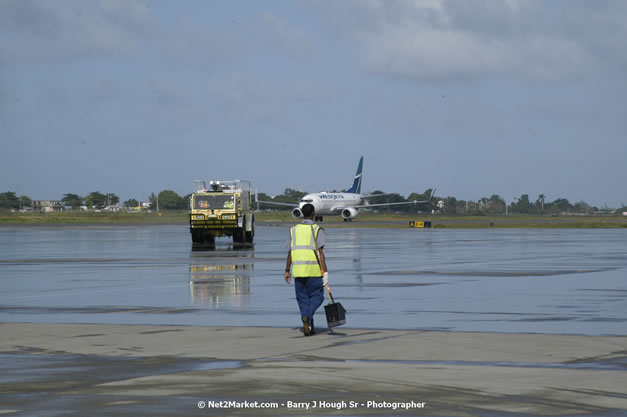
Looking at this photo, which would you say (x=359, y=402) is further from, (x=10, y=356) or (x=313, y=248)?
(x=313, y=248)

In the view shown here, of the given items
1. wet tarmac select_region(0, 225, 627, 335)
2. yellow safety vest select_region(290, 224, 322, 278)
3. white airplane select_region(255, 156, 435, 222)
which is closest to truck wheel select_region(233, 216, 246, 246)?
wet tarmac select_region(0, 225, 627, 335)

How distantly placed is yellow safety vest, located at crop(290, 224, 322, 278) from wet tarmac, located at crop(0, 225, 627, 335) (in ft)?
3.51

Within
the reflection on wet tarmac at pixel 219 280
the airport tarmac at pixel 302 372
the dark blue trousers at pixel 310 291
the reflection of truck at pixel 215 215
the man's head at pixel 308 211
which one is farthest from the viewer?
the reflection of truck at pixel 215 215

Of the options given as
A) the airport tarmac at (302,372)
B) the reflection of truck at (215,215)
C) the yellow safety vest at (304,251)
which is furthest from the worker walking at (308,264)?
the reflection of truck at (215,215)

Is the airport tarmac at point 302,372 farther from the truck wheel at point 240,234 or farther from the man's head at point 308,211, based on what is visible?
the truck wheel at point 240,234

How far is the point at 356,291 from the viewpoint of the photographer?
65.4ft

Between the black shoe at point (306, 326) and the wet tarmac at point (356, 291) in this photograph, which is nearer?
the black shoe at point (306, 326)

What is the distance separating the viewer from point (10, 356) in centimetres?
1093

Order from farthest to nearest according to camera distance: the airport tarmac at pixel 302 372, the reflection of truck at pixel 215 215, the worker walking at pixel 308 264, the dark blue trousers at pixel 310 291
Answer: the reflection of truck at pixel 215 215
the worker walking at pixel 308 264
the dark blue trousers at pixel 310 291
the airport tarmac at pixel 302 372

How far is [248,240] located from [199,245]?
3.82m

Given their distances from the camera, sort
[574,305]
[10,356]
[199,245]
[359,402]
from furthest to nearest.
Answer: [199,245] → [574,305] → [10,356] → [359,402]

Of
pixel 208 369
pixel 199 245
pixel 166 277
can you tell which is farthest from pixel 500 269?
pixel 199 245

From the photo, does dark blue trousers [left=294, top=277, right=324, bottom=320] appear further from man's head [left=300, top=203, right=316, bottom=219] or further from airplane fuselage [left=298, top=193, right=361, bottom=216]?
airplane fuselage [left=298, top=193, right=361, bottom=216]

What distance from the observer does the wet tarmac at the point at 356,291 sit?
14.8 metres
